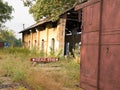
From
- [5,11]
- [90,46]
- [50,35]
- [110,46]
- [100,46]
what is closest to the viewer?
[110,46]

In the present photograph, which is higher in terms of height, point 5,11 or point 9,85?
point 5,11

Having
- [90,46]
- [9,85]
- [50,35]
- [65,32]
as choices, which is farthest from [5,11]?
[90,46]

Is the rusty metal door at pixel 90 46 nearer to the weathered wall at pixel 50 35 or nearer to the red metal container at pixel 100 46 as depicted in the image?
the red metal container at pixel 100 46

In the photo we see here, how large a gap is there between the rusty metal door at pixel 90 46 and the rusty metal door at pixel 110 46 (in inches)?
Result: 12.5

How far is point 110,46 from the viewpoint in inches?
284

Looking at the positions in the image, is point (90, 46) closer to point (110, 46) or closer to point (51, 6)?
point (110, 46)

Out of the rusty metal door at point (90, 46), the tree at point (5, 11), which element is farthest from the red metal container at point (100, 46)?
the tree at point (5, 11)

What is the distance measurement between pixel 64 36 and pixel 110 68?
57.8 feet

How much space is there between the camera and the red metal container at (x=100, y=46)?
7.00 meters

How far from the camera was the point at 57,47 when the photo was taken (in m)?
25.7

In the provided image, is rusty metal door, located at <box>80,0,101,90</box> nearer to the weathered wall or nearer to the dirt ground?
the dirt ground

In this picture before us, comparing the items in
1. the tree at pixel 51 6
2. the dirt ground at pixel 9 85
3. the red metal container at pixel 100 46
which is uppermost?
the tree at pixel 51 6

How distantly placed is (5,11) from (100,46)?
37826mm

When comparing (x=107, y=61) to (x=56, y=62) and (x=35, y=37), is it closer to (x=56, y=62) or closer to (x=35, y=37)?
(x=56, y=62)
